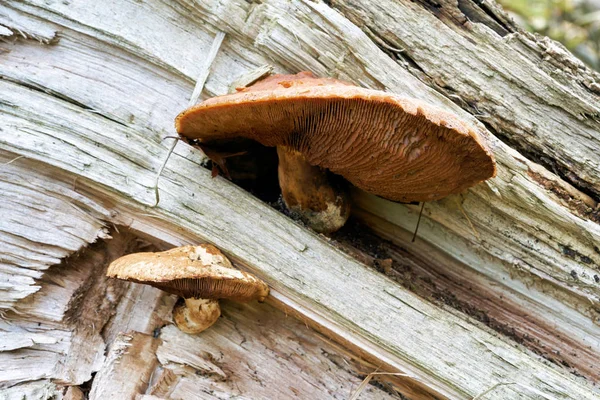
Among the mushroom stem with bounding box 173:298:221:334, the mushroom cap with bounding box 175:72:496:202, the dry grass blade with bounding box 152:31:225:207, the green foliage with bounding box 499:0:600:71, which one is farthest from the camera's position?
the green foliage with bounding box 499:0:600:71

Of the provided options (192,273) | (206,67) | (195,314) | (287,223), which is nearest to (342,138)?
(287,223)

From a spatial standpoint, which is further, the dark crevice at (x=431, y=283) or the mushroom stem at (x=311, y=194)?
the dark crevice at (x=431, y=283)

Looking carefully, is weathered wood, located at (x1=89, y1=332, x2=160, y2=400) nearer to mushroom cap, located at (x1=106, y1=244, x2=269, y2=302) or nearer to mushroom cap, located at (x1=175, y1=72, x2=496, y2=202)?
mushroom cap, located at (x1=106, y1=244, x2=269, y2=302)

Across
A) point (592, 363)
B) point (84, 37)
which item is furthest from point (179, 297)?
point (592, 363)

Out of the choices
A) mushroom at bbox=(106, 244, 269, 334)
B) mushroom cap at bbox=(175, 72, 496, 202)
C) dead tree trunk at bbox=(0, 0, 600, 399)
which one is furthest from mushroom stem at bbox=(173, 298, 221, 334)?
mushroom cap at bbox=(175, 72, 496, 202)

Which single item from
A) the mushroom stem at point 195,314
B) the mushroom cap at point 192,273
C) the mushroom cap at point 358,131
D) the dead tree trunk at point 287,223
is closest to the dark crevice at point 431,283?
the dead tree trunk at point 287,223

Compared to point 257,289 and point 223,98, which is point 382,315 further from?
point 223,98

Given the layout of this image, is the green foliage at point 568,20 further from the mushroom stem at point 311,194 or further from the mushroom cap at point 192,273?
the mushroom cap at point 192,273
